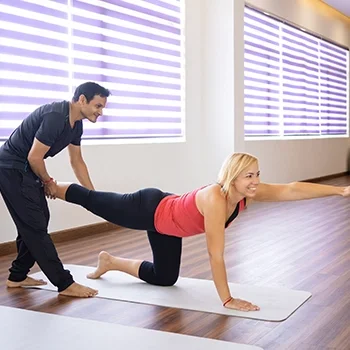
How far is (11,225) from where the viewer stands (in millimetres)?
4438

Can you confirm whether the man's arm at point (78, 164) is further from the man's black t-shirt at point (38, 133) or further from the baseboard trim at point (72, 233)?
the baseboard trim at point (72, 233)

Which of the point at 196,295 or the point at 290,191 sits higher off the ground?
the point at 290,191

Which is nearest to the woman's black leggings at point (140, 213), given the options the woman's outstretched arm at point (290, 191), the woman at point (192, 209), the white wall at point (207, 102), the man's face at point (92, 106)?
the woman at point (192, 209)

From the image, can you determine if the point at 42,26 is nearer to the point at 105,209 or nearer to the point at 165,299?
the point at 105,209

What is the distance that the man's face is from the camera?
10.3 ft

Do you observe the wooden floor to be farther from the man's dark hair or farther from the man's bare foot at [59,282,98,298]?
the man's dark hair

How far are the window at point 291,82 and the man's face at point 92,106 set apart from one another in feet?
15.9

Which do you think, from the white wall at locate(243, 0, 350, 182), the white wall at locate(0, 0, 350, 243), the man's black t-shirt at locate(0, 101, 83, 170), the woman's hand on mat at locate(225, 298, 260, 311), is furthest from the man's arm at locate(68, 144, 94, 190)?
the white wall at locate(243, 0, 350, 182)

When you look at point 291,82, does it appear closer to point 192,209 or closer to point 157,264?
point 157,264

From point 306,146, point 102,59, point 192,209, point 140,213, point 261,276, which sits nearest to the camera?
point 192,209

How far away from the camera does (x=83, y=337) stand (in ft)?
8.19

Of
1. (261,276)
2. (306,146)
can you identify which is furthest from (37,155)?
(306,146)

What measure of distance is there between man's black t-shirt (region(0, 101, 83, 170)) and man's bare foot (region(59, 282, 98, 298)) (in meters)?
0.67

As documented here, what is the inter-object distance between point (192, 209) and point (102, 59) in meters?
2.87
